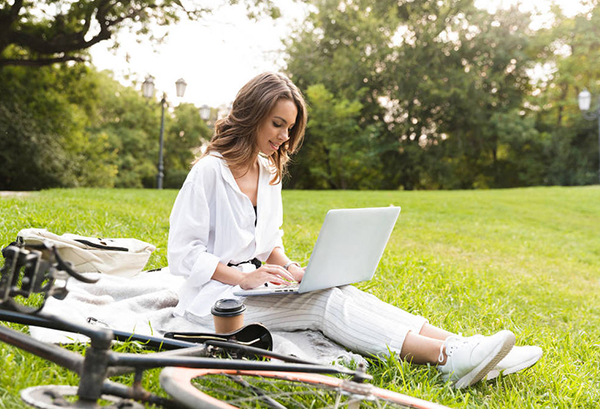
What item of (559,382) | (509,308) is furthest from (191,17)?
(559,382)

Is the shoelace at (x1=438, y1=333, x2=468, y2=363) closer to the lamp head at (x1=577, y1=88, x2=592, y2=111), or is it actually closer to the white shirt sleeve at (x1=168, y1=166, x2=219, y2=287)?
the white shirt sleeve at (x1=168, y1=166, x2=219, y2=287)

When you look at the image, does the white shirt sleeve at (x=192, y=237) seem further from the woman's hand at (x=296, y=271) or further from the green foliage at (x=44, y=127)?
the green foliage at (x=44, y=127)

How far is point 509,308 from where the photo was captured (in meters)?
4.46

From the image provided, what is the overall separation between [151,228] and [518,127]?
80.8ft

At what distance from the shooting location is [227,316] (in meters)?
2.11

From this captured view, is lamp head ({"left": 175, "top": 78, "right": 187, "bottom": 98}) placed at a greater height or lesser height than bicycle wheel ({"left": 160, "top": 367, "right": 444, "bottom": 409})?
greater

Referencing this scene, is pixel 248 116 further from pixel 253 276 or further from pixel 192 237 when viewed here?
pixel 253 276

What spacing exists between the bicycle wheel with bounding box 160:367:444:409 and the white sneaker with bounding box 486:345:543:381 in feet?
2.68

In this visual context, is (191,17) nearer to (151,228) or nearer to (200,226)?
(151,228)

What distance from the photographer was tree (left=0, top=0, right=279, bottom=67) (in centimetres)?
1412

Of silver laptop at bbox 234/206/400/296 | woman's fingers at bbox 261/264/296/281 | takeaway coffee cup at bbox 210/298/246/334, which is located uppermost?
silver laptop at bbox 234/206/400/296

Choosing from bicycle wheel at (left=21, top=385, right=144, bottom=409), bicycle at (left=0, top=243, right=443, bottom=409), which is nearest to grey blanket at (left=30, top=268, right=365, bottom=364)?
bicycle at (left=0, top=243, right=443, bottom=409)

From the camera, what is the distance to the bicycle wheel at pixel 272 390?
1.46 meters

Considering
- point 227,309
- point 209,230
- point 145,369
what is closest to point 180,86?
point 209,230
